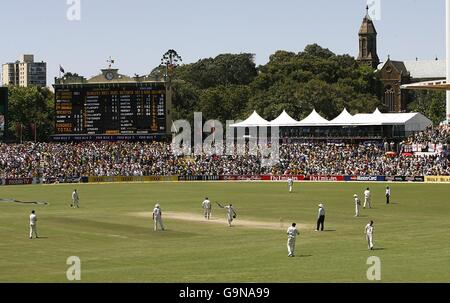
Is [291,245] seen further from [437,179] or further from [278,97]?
[278,97]

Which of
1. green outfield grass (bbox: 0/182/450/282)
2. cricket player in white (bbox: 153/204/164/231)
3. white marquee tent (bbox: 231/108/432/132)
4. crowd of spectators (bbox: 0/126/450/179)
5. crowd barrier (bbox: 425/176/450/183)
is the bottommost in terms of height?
green outfield grass (bbox: 0/182/450/282)

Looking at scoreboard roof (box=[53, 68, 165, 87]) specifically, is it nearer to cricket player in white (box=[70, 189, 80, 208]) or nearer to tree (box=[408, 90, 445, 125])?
cricket player in white (box=[70, 189, 80, 208])

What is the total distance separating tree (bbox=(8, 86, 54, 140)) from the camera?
126m

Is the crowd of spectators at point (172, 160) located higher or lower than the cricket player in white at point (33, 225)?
higher

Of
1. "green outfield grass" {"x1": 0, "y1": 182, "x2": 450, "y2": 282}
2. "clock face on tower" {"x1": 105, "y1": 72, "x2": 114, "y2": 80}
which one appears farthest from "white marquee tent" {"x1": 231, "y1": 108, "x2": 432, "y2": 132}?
→ "green outfield grass" {"x1": 0, "y1": 182, "x2": 450, "y2": 282}

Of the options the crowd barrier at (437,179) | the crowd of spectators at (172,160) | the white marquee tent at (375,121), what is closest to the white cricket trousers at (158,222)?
the crowd barrier at (437,179)

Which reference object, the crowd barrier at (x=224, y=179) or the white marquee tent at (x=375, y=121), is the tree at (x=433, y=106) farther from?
the crowd barrier at (x=224, y=179)

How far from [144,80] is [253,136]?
21613 millimetres

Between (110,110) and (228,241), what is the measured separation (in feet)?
188

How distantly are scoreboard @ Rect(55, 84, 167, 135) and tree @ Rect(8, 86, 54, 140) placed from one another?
108 feet

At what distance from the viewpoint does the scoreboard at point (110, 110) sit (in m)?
91.0

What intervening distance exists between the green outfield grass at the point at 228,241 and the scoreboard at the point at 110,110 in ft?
84.1

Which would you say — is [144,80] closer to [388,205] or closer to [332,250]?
[388,205]

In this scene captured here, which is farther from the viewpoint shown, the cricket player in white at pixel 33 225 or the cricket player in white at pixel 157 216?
the cricket player in white at pixel 157 216
